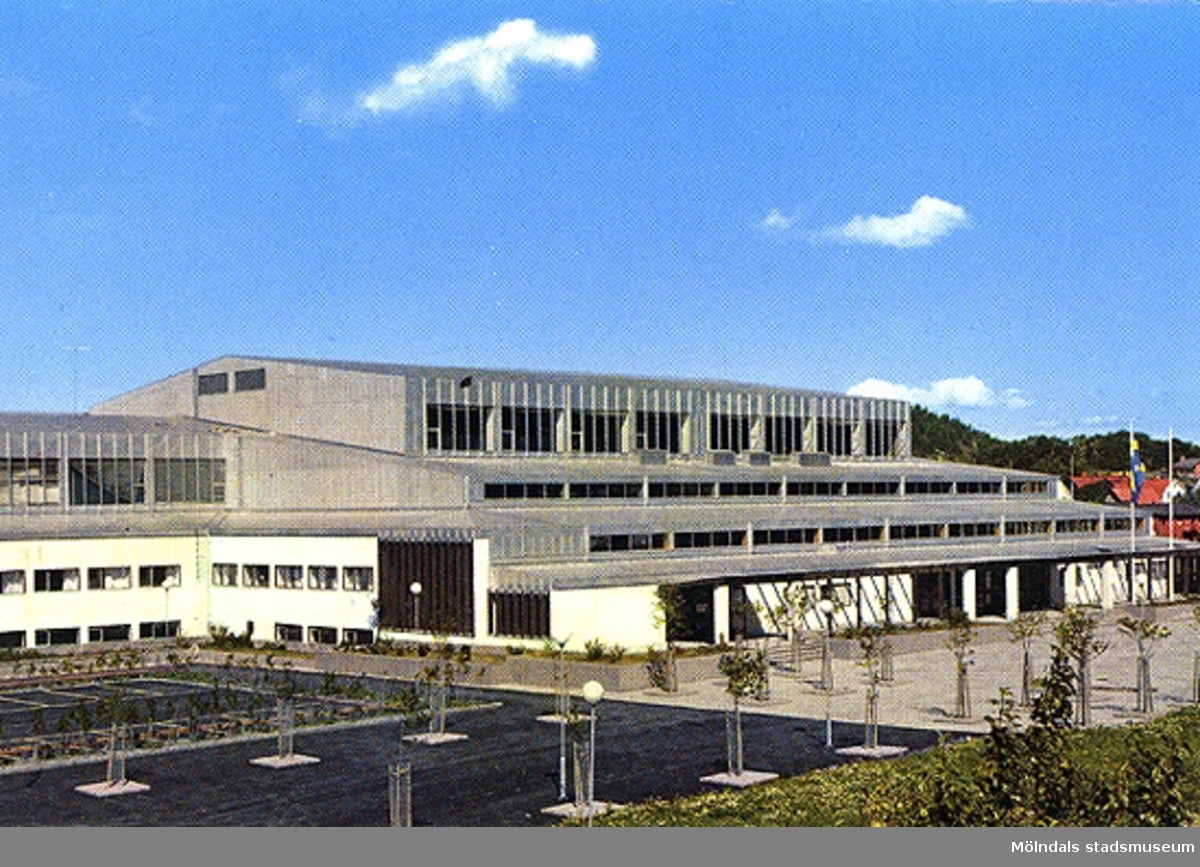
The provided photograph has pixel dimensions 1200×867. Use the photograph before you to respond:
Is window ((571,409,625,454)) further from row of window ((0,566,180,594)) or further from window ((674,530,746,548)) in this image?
row of window ((0,566,180,594))

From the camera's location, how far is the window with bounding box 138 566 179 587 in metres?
71.7

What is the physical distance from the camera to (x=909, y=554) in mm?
78062

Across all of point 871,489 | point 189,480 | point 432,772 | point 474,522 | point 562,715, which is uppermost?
point 189,480

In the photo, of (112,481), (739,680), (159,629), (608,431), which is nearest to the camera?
(739,680)

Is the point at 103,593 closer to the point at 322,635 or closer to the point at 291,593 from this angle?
the point at 291,593

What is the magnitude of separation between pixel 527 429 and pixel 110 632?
923 inches

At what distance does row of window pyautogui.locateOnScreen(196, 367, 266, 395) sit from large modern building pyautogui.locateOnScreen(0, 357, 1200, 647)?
0.17m

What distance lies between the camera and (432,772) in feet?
124

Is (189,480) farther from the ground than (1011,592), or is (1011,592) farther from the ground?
(189,480)

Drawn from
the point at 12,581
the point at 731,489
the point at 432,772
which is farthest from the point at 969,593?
the point at 432,772

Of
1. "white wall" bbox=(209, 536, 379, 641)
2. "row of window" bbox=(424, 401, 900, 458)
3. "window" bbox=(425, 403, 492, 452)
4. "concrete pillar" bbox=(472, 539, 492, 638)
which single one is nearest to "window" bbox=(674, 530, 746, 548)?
"concrete pillar" bbox=(472, 539, 492, 638)

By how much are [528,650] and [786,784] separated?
25107 millimetres

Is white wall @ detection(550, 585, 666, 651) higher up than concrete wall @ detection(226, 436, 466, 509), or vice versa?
concrete wall @ detection(226, 436, 466, 509)
